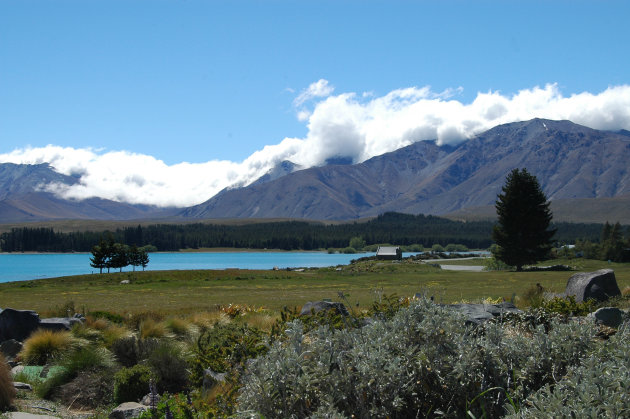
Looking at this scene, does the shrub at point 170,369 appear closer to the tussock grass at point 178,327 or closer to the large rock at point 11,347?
the tussock grass at point 178,327

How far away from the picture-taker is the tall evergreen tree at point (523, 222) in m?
51.0

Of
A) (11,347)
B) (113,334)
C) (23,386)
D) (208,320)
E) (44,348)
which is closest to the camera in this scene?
(23,386)

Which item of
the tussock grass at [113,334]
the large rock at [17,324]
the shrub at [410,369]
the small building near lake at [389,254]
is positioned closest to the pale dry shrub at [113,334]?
the tussock grass at [113,334]

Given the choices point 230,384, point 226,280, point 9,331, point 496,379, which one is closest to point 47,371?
point 9,331

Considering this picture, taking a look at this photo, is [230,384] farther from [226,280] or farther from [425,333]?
[226,280]

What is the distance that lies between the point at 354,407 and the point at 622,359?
7.12 ft

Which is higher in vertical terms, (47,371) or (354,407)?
(354,407)

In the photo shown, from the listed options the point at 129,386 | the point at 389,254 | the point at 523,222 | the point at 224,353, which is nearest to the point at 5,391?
the point at 129,386

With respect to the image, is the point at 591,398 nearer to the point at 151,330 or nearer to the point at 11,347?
the point at 151,330

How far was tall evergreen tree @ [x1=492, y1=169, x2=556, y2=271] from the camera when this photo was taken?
51031 millimetres

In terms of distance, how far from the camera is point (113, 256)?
7719 cm

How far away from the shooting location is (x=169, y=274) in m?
49.0

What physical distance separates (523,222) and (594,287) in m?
36.4

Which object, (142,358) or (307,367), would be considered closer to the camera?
(307,367)
